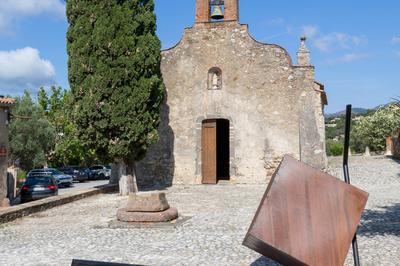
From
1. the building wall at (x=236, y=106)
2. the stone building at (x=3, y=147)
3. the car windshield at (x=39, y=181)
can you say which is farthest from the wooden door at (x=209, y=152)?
the stone building at (x=3, y=147)

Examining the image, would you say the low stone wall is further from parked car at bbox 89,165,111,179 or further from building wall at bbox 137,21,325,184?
parked car at bbox 89,165,111,179

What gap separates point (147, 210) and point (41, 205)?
4.32 m

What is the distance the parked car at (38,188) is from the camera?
1894 centimetres

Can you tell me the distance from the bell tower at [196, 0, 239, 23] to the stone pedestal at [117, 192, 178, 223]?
38.5 feet

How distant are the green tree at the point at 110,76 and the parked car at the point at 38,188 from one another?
4492mm

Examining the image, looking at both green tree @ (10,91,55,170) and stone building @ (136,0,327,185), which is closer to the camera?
stone building @ (136,0,327,185)

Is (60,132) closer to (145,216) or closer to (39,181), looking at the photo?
(39,181)

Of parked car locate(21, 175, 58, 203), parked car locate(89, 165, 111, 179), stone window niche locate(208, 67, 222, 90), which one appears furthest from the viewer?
parked car locate(89, 165, 111, 179)

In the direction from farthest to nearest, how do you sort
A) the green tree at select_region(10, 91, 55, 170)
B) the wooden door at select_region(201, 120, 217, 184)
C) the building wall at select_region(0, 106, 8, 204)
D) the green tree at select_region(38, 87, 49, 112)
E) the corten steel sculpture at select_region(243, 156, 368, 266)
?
1. the green tree at select_region(38, 87, 49, 112)
2. the green tree at select_region(10, 91, 55, 170)
3. the wooden door at select_region(201, 120, 217, 184)
4. the building wall at select_region(0, 106, 8, 204)
5. the corten steel sculpture at select_region(243, 156, 368, 266)

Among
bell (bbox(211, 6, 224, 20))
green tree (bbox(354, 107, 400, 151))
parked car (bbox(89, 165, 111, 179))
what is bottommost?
parked car (bbox(89, 165, 111, 179))

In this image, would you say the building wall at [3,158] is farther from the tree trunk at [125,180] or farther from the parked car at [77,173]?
the parked car at [77,173]

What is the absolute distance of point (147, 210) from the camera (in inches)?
410

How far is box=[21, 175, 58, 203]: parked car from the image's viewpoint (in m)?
18.9

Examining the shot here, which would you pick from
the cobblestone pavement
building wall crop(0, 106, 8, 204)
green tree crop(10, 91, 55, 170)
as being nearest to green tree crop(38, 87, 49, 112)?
green tree crop(10, 91, 55, 170)
